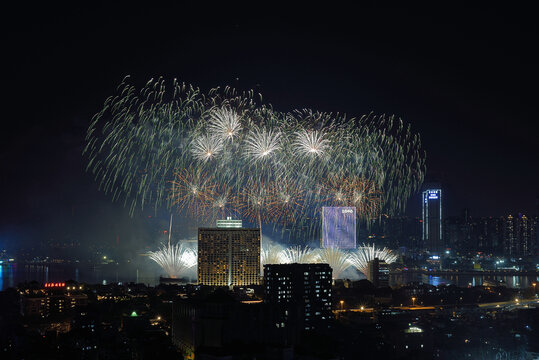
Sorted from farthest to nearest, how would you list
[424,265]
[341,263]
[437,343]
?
[424,265] → [341,263] → [437,343]

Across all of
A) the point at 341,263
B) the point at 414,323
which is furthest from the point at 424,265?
the point at 414,323

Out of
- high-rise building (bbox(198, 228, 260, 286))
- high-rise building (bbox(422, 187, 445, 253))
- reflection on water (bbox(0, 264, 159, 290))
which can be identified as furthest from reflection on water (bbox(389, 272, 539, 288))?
→ high-rise building (bbox(198, 228, 260, 286))

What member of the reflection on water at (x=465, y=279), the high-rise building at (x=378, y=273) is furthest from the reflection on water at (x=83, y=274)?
the reflection on water at (x=465, y=279)

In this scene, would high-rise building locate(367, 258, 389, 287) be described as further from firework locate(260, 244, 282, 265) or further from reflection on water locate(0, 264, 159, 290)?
reflection on water locate(0, 264, 159, 290)

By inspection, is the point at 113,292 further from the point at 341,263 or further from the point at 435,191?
the point at 435,191

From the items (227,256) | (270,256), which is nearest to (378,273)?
(270,256)
